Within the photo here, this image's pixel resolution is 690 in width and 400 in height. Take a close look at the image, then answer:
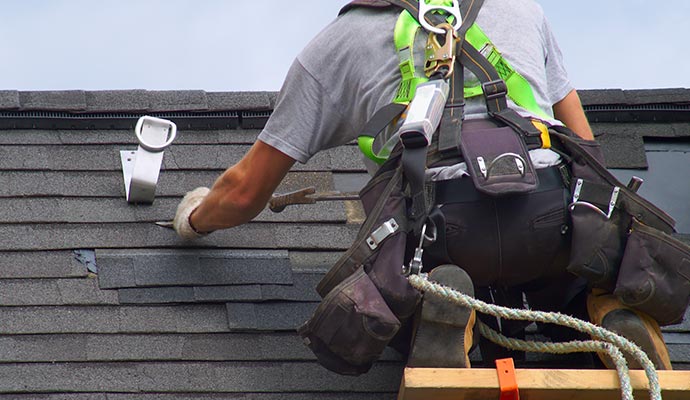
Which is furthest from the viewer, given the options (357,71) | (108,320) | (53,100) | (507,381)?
(53,100)

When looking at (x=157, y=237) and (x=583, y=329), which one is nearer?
(x=583, y=329)

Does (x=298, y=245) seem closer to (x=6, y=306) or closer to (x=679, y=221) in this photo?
(x=6, y=306)

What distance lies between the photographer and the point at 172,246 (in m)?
4.38

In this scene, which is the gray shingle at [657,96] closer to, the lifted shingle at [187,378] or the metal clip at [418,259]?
the lifted shingle at [187,378]

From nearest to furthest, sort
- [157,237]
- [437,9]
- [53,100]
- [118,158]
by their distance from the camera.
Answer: [437,9], [157,237], [118,158], [53,100]

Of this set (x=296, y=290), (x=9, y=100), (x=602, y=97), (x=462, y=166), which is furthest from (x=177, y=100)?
(x=462, y=166)

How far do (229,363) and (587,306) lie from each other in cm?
113

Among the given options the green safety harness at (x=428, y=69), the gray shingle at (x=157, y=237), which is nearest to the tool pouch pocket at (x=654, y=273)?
the green safety harness at (x=428, y=69)

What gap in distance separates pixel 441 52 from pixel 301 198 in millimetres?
1081

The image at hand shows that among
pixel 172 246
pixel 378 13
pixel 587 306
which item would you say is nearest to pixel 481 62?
pixel 378 13

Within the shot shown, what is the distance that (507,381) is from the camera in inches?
120

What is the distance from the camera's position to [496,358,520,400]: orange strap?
3031mm

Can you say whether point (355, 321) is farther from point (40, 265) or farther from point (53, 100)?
point (53, 100)

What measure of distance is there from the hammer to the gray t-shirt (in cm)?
40
